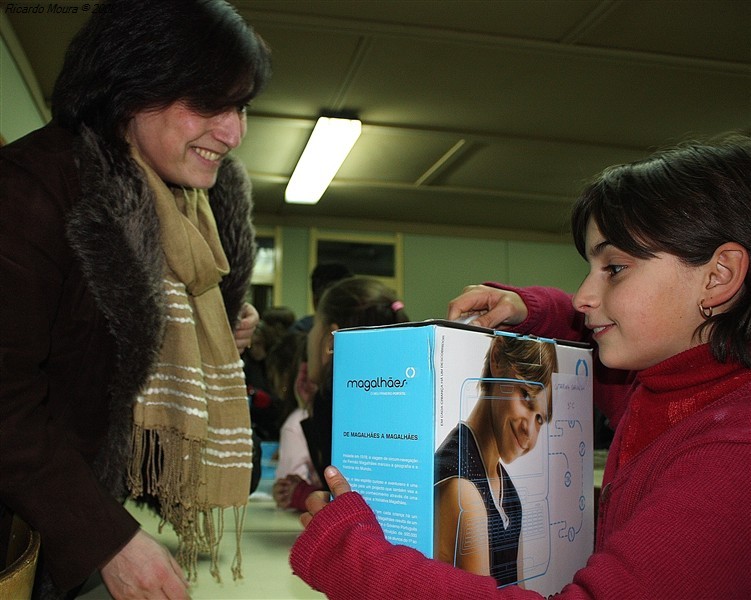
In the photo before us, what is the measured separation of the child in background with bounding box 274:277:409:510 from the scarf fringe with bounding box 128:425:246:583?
1.30 feet

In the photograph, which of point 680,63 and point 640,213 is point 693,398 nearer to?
point 640,213

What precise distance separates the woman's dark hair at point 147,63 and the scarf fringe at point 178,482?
16.5 inches

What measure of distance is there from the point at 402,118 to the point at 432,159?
2.24 ft

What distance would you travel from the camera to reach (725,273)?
66cm

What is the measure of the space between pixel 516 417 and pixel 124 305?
0.52 m

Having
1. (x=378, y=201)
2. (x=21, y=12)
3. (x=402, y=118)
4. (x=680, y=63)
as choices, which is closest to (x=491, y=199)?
(x=378, y=201)

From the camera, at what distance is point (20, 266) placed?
0.79m

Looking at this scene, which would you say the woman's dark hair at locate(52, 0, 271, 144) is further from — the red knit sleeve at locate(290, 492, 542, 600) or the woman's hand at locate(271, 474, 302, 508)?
the woman's hand at locate(271, 474, 302, 508)

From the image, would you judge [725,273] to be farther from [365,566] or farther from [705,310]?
[365,566]

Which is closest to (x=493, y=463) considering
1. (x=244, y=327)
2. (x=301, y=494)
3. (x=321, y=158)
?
(x=244, y=327)

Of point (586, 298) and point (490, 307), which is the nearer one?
point (586, 298)

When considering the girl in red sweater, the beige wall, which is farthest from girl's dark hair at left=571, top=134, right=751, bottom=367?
the beige wall

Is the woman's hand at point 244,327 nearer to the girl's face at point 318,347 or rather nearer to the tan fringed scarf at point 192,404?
the tan fringed scarf at point 192,404

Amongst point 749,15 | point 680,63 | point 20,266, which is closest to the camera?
point 20,266
